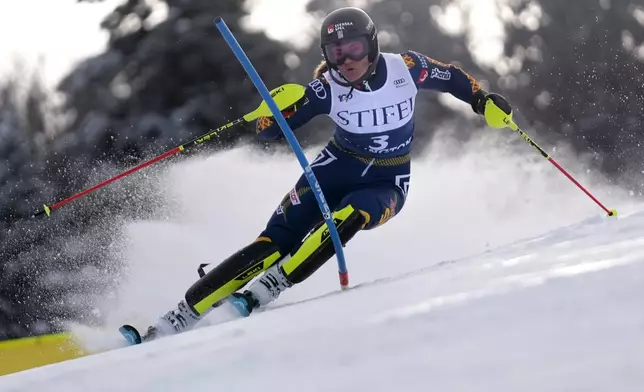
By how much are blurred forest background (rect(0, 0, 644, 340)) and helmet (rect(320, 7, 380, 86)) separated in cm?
358

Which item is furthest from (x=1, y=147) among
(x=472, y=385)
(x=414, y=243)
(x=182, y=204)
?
(x=472, y=385)

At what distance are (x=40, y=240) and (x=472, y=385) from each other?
6.36m

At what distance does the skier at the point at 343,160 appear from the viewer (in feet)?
8.57

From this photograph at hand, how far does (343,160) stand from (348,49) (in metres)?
0.54

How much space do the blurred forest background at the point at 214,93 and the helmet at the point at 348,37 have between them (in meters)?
3.58

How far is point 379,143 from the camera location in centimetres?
308

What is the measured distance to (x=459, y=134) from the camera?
7273mm

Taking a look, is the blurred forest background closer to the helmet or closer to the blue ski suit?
the blue ski suit

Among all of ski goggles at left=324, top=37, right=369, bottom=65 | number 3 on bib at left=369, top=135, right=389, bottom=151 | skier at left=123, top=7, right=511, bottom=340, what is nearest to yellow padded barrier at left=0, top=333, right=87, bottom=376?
skier at left=123, top=7, right=511, bottom=340

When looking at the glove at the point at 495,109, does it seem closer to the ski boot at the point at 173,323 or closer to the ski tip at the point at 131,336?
the ski boot at the point at 173,323

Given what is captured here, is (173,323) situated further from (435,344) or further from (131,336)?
(435,344)

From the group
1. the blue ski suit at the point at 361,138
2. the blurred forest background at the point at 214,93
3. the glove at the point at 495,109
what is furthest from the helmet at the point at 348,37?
the blurred forest background at the point at 214,93

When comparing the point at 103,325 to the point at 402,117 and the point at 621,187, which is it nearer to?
the point at 402,117

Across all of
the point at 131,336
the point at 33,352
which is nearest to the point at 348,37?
the point at 131,336
